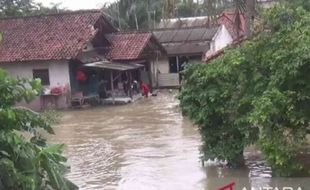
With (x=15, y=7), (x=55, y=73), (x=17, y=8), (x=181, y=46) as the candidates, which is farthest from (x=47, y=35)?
(x=17, y=8)

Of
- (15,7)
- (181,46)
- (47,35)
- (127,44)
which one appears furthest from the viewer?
(15,7)

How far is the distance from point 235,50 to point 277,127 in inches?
77.5

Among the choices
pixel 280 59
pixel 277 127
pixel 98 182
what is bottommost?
pixel 98 182

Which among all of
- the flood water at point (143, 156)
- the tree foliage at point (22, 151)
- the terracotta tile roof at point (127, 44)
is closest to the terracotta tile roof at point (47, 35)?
the terracotta tile roof at point (127, 44)

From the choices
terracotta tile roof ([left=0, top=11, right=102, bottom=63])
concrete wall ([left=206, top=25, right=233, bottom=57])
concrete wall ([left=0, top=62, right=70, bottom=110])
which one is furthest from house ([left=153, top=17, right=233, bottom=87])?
concrete wall ([left=0, top=62, right=70, bottom=110])

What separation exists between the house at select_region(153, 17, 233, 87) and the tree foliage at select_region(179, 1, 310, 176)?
22.3m

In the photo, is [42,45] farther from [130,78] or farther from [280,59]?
[280,59]

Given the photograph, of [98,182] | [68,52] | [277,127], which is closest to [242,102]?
[277,127]

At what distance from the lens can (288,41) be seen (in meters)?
10.4

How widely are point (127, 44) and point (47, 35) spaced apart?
446 centimetres

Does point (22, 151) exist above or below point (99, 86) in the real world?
above

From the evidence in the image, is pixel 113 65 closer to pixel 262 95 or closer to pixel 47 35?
pixel 47 35

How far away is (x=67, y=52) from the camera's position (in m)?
26.5

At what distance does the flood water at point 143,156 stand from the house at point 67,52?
4418 mm
